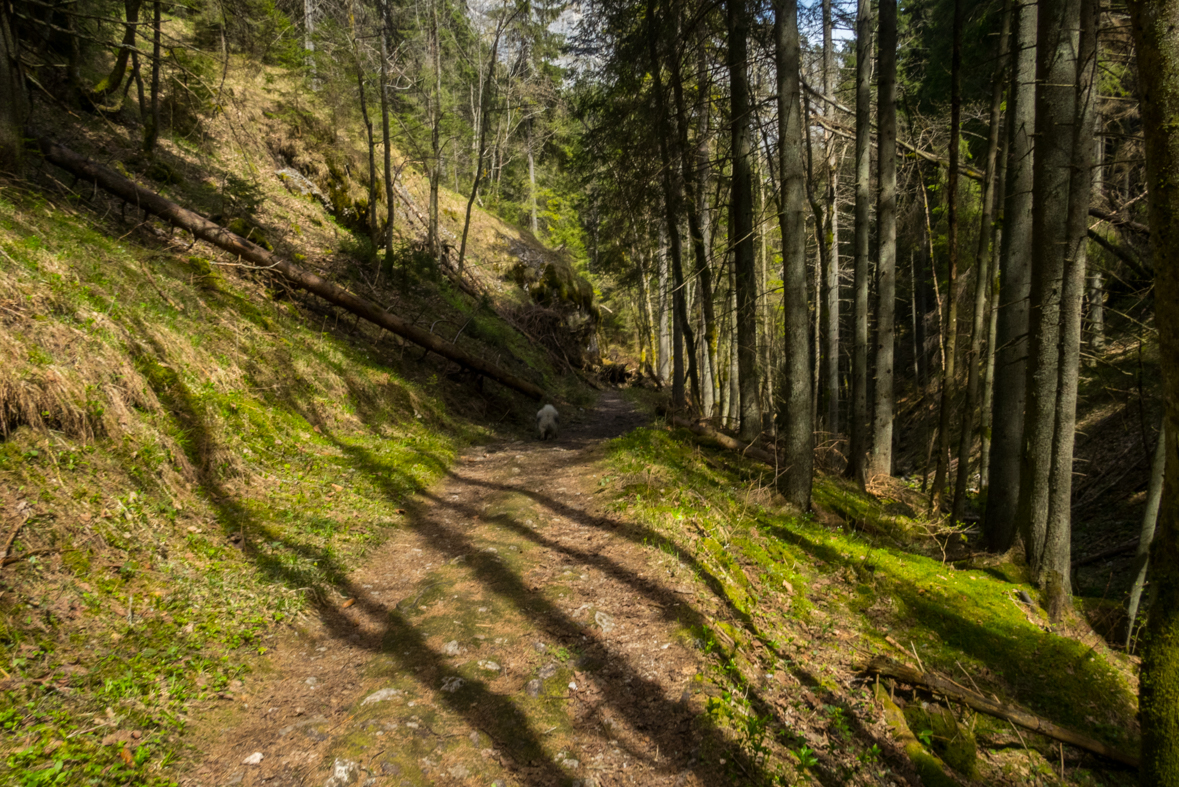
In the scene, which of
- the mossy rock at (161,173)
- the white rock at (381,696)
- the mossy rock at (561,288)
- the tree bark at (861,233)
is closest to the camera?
the white rock at (381,696)

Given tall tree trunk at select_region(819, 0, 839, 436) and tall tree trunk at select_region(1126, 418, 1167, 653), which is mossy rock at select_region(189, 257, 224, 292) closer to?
tall tree trunk at select_region(819, 0, 839, 436)

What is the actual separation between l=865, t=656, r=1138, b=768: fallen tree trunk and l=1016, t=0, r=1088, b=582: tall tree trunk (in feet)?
7.33

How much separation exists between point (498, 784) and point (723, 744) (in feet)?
4.45

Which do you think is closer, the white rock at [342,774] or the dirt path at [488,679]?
the white rock at [342,774]

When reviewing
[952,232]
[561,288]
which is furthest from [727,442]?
[561,288]

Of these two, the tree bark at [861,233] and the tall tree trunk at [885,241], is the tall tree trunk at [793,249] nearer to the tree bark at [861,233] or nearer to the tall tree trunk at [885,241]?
the tree bark at [861,233]

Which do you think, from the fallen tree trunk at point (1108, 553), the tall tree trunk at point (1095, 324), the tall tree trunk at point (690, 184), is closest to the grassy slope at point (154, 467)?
the tall tree trunk at point (690, 184)

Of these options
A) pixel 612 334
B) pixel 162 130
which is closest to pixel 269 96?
pixel 162 130

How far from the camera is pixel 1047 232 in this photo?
5.81m

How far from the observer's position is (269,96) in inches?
628

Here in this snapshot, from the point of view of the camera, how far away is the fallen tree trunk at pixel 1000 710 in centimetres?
416

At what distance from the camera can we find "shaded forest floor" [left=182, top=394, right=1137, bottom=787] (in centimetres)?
309

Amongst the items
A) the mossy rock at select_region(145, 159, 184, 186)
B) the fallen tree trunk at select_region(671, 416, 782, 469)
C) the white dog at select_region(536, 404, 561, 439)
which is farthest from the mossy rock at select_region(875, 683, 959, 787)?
the mossy rock at select_region(145, 159, 184, 186)

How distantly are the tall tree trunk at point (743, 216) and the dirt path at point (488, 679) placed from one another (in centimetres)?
495
